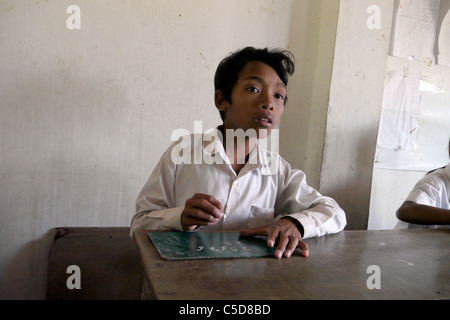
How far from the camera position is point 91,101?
167 cm

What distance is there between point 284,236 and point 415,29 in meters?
A: 1.77

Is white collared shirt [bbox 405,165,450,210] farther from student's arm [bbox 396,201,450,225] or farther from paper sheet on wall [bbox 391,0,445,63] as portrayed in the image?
paper sheet on wall [bbox 391,0,445,63]

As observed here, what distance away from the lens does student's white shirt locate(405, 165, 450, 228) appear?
1735 millimetres

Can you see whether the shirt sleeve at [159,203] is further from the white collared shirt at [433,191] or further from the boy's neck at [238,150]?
the white collared shirt at [433,191]

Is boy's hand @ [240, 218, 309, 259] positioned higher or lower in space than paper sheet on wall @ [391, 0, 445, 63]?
lower

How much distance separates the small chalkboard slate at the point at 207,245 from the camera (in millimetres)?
869

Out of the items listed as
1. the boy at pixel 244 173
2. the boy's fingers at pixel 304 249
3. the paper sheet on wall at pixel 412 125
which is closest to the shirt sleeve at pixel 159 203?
the boy at pixel 244 173

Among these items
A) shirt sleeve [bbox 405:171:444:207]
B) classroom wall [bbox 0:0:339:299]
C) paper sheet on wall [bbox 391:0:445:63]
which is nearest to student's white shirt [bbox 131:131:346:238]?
classroom wall [bbox 0:0:339:299]

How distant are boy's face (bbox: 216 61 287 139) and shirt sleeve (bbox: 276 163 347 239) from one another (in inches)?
9.0

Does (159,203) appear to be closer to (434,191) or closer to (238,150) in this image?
(238,150)

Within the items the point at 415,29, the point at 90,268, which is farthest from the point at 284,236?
the point at 415,29

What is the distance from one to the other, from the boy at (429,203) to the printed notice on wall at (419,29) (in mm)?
746
